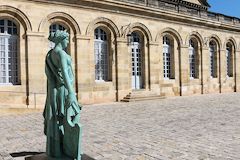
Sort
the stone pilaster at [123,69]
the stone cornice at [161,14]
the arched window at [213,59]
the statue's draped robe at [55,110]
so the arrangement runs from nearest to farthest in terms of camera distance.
Result: the statue's draped robe at [55,110] < the stone cornice at [161,14] < the stone pilaster at [123,69] < the arched window at [213,59]

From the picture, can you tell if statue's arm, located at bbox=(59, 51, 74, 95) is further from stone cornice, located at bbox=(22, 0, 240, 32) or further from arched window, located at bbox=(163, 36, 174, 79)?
arched window, located at bbox=(163, 36, 174, 79)

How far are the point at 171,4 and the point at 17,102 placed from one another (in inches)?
474

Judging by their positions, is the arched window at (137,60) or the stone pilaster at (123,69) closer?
the stone pilaster at (123,69)

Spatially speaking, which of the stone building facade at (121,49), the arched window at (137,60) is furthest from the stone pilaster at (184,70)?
the arched window at (137,60)

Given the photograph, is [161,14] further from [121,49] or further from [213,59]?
[213,59]

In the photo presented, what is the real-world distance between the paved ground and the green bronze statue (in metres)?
0.47

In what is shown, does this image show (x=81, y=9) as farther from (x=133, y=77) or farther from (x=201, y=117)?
(x=201, y=117)

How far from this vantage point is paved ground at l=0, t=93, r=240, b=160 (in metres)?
6.48

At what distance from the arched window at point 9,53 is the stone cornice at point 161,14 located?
185 cm

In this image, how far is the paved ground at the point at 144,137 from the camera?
648 centimetres

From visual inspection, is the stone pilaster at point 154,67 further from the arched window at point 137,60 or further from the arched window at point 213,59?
the arched window at point 213,59

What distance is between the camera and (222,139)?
7.70m

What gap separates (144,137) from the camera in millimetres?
8148

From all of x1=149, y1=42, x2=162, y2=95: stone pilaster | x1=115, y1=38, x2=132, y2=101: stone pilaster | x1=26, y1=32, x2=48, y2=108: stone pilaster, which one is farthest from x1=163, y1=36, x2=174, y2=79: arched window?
x1=26, y1=32, x2=48, y2=108: stone pilaster
